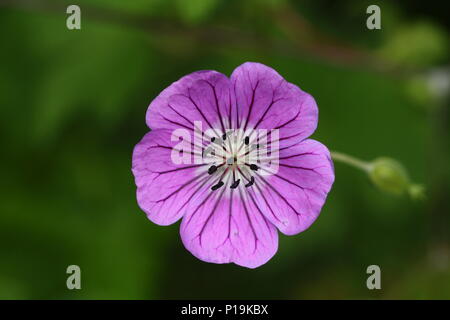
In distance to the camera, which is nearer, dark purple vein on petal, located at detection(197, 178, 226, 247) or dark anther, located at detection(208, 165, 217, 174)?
dark purple vein on petal, located at detection(197, 178, 226, 247)

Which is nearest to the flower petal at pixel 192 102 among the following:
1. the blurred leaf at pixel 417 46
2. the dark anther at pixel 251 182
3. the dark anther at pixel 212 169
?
the dark anther at pixel 212 169

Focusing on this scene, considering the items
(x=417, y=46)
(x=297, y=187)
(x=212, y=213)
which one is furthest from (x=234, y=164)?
(x=417, y=46)

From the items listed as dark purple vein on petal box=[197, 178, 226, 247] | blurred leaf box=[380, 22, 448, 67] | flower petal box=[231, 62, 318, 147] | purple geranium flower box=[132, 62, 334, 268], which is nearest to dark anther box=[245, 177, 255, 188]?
purple geranium flower box=[132, 62, 334, 268]

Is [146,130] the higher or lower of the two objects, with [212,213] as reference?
higher

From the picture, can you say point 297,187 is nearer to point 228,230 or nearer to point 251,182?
point 251,182

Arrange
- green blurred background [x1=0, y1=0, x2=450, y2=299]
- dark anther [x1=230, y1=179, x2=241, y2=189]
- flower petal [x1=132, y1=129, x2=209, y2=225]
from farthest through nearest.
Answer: green blurred background [x1=0, y1=0, x2=450, y2=299] → dark anther [x1=230, y1=179, x2=241, y2=189] → flower petal [x1=132, y1=129, x2=209, y2=225]

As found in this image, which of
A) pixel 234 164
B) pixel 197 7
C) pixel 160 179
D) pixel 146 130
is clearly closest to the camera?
pixel 160 179

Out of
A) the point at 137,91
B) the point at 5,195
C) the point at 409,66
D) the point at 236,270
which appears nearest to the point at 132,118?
the point at 137,91

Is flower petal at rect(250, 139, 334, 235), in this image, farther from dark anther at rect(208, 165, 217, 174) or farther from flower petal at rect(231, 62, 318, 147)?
dark anther at rect(208, 165, 217, 174)
